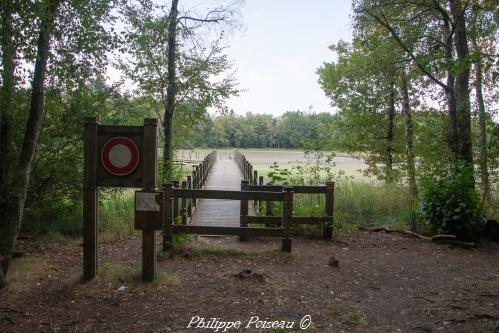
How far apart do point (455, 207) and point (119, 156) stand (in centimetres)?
679

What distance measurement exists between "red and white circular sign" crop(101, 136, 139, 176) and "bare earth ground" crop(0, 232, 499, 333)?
1.50 metres

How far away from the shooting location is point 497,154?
30.9 feet

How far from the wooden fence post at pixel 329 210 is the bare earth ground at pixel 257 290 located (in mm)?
826

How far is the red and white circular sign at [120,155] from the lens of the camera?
538 centimetres

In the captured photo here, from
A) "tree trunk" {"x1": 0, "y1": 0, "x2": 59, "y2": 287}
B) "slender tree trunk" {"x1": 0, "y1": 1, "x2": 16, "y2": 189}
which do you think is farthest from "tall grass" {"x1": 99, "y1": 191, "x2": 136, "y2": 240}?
"tree trunk" {"x1": 0, "y1": 0, "x2": 59, "y2": 287}

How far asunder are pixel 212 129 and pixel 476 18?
8277 centimetres

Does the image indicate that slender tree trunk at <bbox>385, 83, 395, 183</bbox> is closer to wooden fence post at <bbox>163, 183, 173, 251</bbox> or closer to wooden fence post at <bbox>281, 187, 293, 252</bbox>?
wooden fence post at <bbox>281, 187, 293, 252</bbox>

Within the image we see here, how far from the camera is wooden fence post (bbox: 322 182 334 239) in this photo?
823cm

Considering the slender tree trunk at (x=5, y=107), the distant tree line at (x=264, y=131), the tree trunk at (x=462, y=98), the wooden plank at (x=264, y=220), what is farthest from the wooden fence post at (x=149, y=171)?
the distant tree line at (x=264, y=131)

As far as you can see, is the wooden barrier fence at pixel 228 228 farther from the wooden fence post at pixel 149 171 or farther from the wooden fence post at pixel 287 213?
the wooden fence post at pixel 149 171

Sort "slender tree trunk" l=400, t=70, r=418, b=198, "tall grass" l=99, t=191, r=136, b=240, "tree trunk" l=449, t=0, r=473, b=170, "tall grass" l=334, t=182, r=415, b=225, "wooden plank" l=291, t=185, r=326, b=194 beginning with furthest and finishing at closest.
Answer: "slender tree trunk" l=400, t=70, r=418, b=198 → "tall grass" l=334, t=182, r=415, b=225 → "tree trunk" l=449, t=0, r=473, b=170 → "tall grass" l=99, t=191, r=136, b=240 → "wooden plank" l=291, t=185, r=326, b=194

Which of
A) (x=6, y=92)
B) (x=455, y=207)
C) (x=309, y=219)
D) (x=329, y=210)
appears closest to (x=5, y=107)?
(x=6, y=92)

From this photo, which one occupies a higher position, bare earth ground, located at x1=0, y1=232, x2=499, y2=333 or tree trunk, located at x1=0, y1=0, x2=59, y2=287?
tree trunk, located at x1=0, y1=0, x2=59, y2=287

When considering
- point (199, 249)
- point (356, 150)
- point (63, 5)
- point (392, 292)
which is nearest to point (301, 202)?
point (199, 249)
